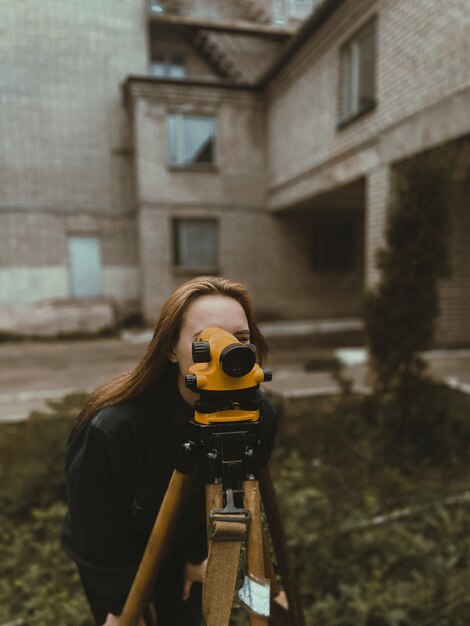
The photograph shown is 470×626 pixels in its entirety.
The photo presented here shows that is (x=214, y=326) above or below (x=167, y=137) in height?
below

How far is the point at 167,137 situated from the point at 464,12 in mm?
6965

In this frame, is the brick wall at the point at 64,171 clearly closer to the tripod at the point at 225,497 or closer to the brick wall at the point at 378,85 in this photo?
the brick wall at the point at 378,85

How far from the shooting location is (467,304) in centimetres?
679

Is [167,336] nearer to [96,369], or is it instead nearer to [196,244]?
[96,369]

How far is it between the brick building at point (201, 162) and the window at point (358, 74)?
29mm

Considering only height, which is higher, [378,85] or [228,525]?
[378,85]

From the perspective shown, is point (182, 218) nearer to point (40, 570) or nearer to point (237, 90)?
point (237, 90)

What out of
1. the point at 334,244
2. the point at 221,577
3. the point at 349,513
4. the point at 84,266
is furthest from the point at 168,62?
the point at 221,577

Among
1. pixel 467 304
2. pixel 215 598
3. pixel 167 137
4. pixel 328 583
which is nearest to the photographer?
pixel 215 598

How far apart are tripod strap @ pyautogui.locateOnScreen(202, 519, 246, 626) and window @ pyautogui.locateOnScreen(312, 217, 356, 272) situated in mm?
11107

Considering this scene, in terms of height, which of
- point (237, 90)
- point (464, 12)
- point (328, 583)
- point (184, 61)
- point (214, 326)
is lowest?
point (328, 583)

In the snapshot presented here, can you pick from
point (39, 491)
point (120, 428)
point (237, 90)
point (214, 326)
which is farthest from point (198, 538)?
point (237, 90)

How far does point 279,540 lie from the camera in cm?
112

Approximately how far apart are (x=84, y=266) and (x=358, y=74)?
7.41 m
